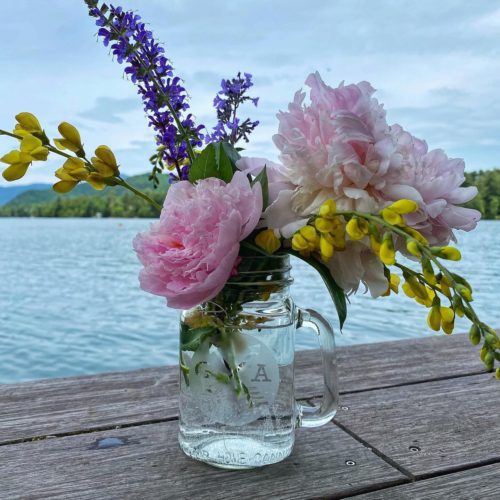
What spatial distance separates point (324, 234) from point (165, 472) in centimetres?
36

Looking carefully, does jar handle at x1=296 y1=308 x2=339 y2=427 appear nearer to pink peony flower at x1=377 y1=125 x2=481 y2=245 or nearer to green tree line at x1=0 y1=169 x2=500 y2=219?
pink peony flower at x1=377 y1=125 x2=481 y2=245

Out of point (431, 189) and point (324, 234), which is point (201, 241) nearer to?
point (324, 234)

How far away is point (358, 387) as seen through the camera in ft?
3.46

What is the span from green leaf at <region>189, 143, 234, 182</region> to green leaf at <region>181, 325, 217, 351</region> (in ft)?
0.55

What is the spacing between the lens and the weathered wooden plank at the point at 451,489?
0.69 m

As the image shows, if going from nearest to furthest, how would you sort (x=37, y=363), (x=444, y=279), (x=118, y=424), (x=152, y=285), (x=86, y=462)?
(x=444, y=279)
(x=152, y=285)
(x=86, y=462)
(x=118, y=424)
(x=37, y=363)

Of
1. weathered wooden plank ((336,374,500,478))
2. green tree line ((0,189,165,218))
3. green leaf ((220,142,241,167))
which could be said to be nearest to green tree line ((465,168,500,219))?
weathered wooden plank ((336,374,500,478))

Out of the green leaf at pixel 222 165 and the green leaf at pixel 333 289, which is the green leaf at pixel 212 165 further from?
the green leaf at pixel 333 289

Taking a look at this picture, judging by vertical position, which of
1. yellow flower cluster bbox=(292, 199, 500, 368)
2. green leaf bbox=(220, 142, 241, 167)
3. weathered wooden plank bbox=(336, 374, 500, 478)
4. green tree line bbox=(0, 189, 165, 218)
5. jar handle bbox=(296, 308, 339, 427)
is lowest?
green tree line bbox=(0, 189, 165, 218)

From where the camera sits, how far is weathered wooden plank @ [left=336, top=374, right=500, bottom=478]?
785mm

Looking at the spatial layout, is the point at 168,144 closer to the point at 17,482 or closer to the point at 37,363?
the point at 17,482

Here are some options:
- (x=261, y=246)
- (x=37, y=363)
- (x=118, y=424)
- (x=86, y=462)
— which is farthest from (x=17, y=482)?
(x=37, y=363)

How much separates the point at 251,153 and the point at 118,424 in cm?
44

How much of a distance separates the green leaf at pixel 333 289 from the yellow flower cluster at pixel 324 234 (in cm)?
5
